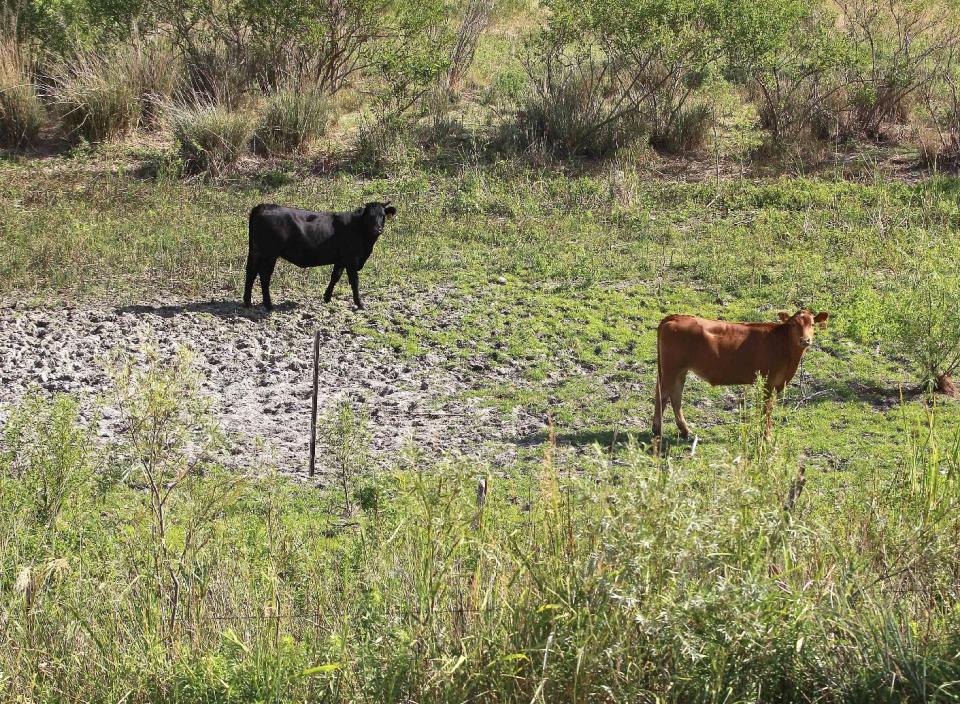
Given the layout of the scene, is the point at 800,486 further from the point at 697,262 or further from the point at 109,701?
the point at 697,262

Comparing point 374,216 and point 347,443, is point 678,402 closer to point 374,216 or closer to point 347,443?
point 347,443

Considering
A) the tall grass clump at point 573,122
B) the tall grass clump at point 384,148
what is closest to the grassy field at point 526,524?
the tall grass clump at point 384,148

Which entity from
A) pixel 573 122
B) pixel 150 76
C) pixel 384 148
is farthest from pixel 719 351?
pixel 150 76

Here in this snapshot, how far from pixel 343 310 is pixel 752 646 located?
347 inches

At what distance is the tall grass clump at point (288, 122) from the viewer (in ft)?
60.6

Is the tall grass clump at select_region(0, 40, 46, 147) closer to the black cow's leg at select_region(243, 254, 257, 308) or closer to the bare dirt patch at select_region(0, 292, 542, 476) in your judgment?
the bare dirt patch at select_region(0, 292, 542, 476)

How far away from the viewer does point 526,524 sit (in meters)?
5.04

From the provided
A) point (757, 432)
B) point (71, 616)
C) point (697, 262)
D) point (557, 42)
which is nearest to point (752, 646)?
point (757, 432)

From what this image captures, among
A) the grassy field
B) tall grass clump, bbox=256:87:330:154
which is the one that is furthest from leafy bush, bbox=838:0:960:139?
tall grass clump, bbox=256:87:330:154

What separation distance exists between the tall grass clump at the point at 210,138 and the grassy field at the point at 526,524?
3618 millimetres

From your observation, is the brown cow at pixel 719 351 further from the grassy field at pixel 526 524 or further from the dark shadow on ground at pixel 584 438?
the grassy field at pixel 526 524

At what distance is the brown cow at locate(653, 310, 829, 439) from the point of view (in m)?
9.70

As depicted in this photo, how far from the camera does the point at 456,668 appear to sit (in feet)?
13.5

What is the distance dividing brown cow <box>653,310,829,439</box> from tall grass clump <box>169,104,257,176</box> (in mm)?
9823
